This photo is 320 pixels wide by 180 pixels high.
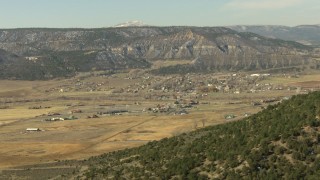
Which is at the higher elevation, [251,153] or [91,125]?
[251,153]

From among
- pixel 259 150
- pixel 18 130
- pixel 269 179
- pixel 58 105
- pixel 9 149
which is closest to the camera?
pixel 269 179


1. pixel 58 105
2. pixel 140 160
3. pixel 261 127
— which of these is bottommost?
pixel 58 105

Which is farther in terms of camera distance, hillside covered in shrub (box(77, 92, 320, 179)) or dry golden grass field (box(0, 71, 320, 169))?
dry golden grass field (box(0, 71, 320, 169))

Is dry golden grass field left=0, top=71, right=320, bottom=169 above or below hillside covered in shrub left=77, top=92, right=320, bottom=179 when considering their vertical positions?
below

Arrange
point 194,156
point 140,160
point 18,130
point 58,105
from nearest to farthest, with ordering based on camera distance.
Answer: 1. point 194,156
2. point 140,160
3. point 18,130
4. point 58,105

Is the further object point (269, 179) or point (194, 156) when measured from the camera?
point (194, 156)

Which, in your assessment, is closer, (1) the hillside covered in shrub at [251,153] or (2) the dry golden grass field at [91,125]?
(1) the hillside covered in shrub at [251,153]

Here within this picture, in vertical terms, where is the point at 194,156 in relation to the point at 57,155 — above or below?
above

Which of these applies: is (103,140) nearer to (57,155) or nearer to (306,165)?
(57,155)

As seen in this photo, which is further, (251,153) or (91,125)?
(91,125)

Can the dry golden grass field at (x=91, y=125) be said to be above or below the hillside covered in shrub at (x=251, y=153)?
below

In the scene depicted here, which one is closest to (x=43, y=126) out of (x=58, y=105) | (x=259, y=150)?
(x=58, y=105)
